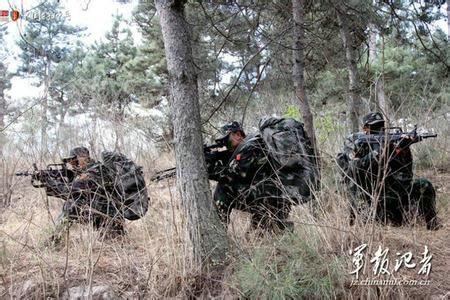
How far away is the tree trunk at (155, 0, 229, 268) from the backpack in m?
0.86

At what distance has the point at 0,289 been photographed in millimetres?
2594

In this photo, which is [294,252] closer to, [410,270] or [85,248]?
[410,270]

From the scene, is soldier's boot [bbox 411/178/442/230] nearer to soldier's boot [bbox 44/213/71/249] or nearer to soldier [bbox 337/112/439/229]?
soldier [bbox 337/112/439/229]

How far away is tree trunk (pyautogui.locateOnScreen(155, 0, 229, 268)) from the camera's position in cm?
256

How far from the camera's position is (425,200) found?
3.72 m

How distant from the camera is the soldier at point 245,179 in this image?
3467 millimetres

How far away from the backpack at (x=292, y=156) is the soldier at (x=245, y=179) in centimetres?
11

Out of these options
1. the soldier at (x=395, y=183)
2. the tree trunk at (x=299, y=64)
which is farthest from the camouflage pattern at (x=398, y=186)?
the tree trunk at (x=299, y=64)

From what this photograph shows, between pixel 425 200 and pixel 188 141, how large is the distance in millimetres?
2476

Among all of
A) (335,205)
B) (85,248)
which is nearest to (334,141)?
(335,205)

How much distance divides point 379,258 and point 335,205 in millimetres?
516

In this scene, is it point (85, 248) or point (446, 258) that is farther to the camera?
point (85, 248)

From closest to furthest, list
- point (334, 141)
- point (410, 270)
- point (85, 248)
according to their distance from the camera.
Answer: point (410, 270), point (85, 248), point (334, 141)

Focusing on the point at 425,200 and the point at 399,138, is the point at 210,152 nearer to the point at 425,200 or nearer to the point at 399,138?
the point at 399,138
